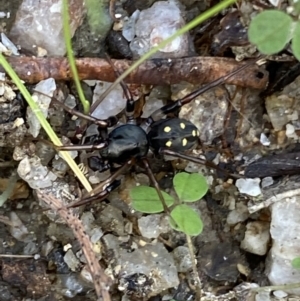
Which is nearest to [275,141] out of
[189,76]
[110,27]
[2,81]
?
[189,76]

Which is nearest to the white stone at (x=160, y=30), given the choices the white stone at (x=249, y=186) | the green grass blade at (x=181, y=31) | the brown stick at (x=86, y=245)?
the green grass blade at (x=181, y=31)

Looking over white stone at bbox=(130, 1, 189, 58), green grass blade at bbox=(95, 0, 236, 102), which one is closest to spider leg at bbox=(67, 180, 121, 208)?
green grass blade at bbox=(95, 0, 236, 102)

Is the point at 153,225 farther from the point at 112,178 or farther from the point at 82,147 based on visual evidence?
Result: the point at 82,147

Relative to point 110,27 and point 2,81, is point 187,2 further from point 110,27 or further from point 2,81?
point 2,81

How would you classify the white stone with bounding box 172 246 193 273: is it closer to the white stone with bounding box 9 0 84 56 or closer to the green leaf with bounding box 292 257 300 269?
the green leaf with bounding box 292 257 300 269

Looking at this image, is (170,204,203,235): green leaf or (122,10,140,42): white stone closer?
(170,204,203,235): green leaf

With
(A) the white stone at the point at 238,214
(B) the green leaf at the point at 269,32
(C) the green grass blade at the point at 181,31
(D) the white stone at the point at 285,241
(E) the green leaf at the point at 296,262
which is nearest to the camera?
(B) the green leaf at the point at 269,32

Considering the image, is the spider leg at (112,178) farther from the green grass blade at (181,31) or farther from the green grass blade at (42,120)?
the green grass blade at (181,31)
